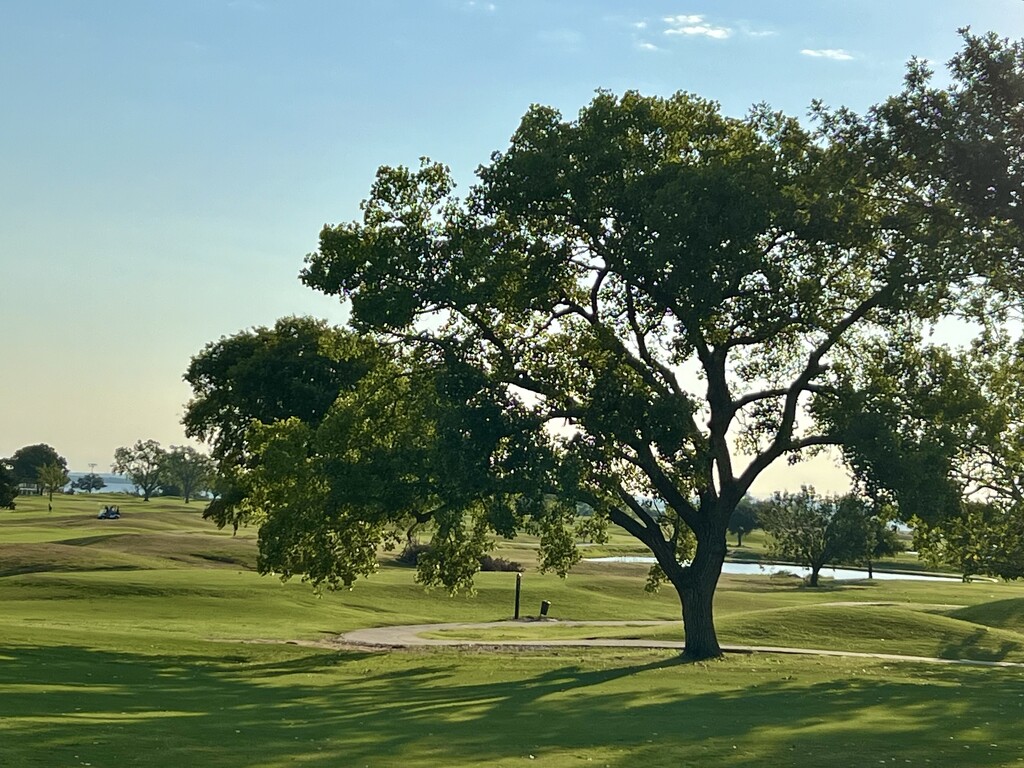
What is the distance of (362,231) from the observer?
37469 mm

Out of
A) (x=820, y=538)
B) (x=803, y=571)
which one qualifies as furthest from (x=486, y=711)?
(x=803, y=571)

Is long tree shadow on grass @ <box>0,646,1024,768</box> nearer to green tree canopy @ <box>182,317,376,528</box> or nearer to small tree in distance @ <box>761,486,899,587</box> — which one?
green tree canopy @ <box>182,317,376,528</box>

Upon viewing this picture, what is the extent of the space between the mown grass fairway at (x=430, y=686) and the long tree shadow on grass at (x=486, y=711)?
3.4 inches

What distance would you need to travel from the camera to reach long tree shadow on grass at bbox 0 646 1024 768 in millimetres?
16797

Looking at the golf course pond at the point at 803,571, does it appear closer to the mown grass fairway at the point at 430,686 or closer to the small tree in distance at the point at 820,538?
the small tree in distance at the point at 820,538

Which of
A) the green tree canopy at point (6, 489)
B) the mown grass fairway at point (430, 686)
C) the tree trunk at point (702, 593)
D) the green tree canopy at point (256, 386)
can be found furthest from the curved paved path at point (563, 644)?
the green tree canopy at point (6, 489)

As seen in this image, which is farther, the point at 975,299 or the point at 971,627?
the point at 971,627

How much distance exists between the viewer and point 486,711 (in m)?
23.3

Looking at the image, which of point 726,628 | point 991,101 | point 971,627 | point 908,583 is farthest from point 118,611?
point 908,583

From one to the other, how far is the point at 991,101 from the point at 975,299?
10.9 meters

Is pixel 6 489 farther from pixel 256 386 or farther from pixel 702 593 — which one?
pixel 702 593

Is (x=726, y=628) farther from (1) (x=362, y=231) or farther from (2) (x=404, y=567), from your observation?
(2) (x=404, y=567)

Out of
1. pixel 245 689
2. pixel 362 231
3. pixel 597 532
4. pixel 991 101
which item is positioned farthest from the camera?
pixel 597 532

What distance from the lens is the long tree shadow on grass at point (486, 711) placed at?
16797 mm
